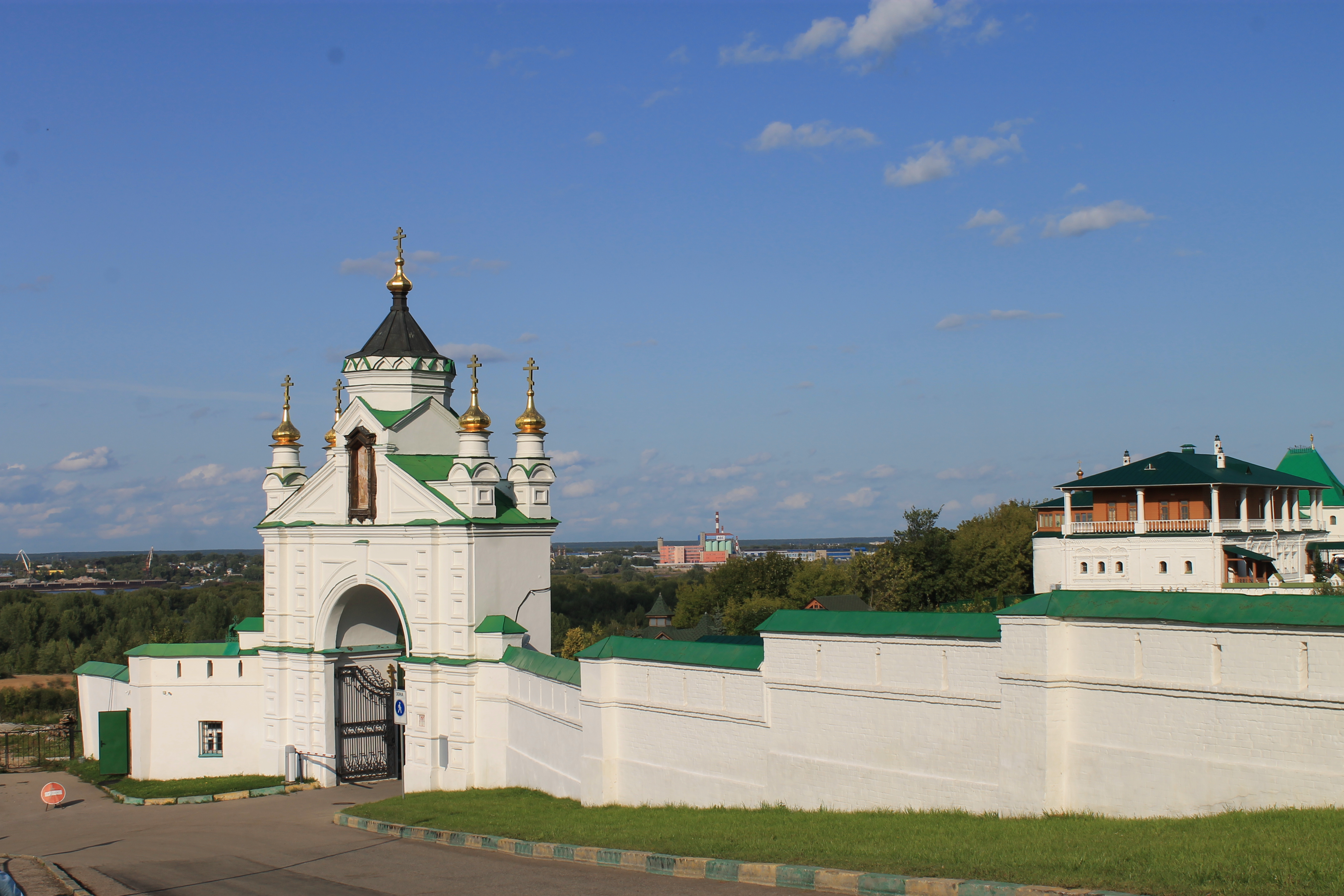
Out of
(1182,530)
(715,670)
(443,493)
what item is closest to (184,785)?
(443,493)

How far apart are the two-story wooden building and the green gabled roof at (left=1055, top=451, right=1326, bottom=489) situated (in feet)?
0.15

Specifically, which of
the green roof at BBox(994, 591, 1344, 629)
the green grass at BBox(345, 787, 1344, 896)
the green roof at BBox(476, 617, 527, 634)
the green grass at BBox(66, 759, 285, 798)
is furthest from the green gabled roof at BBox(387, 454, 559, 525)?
the green roof at BBox(994, 591, 1344, 629)

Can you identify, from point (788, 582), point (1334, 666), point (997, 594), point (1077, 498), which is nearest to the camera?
point (1334, 666)

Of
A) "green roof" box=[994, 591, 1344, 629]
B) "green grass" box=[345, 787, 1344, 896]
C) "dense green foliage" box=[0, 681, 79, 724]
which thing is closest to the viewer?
"green grass" box=[345, 787, 1344, 896]

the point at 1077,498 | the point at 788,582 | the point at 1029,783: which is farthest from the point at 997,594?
the point at 1029,783

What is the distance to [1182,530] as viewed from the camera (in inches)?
1318

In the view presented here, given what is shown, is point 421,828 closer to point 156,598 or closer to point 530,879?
point 530,879

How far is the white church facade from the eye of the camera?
11.8m

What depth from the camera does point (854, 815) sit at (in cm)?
1417

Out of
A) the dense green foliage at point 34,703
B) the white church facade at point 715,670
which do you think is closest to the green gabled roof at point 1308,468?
the white church facade at point 715,670

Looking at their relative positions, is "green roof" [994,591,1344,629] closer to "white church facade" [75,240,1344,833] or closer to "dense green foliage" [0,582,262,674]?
"white church facade" [75,240,1344,833]

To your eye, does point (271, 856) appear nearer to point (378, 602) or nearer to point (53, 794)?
point (53, 794)

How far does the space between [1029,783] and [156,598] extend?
298 ft

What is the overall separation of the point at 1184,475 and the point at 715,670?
22066 millimetres
